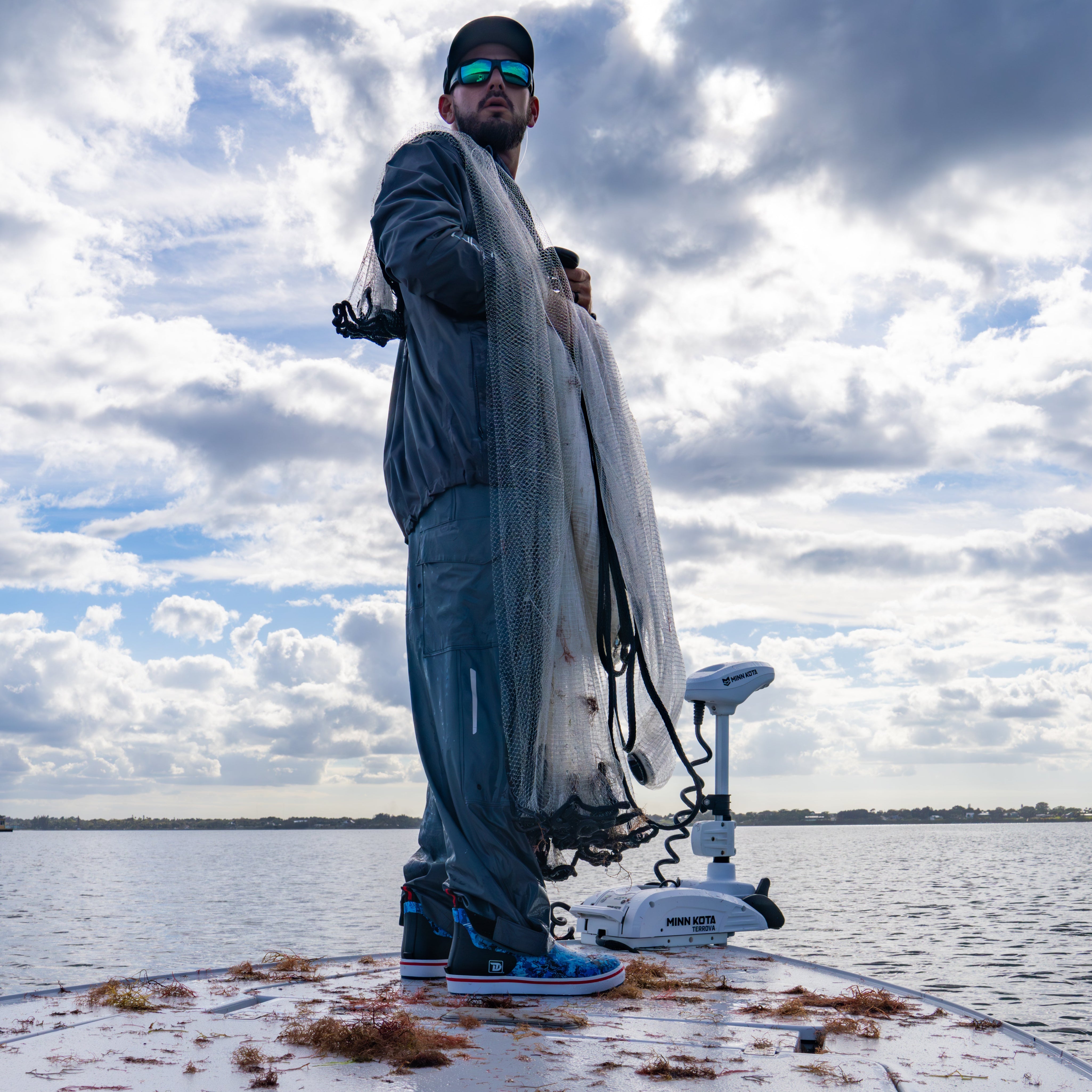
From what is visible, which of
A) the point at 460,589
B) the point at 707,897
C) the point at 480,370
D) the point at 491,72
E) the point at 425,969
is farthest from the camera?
the point at 707,897

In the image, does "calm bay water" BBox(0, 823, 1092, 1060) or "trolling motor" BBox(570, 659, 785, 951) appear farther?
"calm bay water" BBox(0, 823, 1092, 1060)

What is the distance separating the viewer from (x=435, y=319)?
2820mm

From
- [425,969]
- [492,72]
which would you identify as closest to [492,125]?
[492,72]

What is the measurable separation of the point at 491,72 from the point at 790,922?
12.4m

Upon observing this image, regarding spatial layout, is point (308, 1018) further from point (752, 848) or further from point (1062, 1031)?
point (752, 848)

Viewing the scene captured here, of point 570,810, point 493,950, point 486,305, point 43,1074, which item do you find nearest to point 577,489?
point 486,305

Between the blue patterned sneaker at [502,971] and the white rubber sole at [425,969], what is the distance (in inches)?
13.4

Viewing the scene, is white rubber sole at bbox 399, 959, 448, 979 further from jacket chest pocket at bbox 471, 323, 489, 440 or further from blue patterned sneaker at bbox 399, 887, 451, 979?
jacket chest pocket at bbox 471, 323, 489, 440

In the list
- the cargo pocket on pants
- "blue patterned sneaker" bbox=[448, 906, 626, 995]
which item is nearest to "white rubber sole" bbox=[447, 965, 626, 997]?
"blue patterned sneaker" bbox=[448, 906, 626, 995]

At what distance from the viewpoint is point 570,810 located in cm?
252

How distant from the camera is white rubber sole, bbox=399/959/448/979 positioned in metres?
2.86

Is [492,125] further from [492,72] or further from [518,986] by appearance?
[518,986]

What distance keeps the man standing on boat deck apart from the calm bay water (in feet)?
9.44

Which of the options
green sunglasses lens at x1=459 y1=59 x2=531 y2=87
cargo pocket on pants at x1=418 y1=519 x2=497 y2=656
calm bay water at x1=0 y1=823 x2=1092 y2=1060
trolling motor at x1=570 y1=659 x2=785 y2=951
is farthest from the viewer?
calm bay water at x1=0 y1=823 x2=1092 y2=1060
